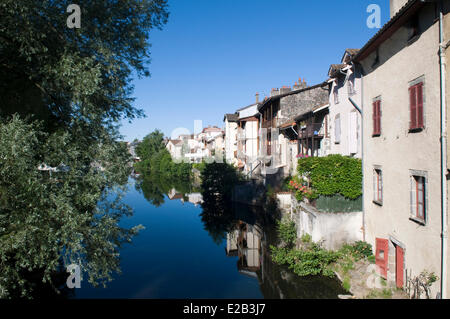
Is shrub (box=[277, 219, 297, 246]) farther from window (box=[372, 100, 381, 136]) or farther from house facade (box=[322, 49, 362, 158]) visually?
window (box=[372, 100, 381, 136])

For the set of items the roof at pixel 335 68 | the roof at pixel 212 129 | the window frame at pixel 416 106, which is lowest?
the window frame at pixel 416 106

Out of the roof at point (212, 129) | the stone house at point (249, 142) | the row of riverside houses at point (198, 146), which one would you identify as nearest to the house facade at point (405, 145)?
the stone house at point (249, 142)

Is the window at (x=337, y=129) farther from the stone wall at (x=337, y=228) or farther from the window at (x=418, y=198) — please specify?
the window at (x=418, y=198)

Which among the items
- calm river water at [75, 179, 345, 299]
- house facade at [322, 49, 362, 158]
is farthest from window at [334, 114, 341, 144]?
calm river water at [75, 179, 345, 299]

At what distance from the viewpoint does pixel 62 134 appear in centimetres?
802

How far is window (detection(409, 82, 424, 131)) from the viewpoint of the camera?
8.69 metres

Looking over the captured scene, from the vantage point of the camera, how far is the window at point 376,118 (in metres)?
11.6

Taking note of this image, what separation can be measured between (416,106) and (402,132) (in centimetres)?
112

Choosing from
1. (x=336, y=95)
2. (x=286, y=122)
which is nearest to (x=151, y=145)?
(x=286, y=122)

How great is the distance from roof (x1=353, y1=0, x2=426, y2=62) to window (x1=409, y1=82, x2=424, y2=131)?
6.45 ft

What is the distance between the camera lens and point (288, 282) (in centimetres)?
1291

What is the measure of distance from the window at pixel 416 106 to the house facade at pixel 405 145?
27 millimetres
